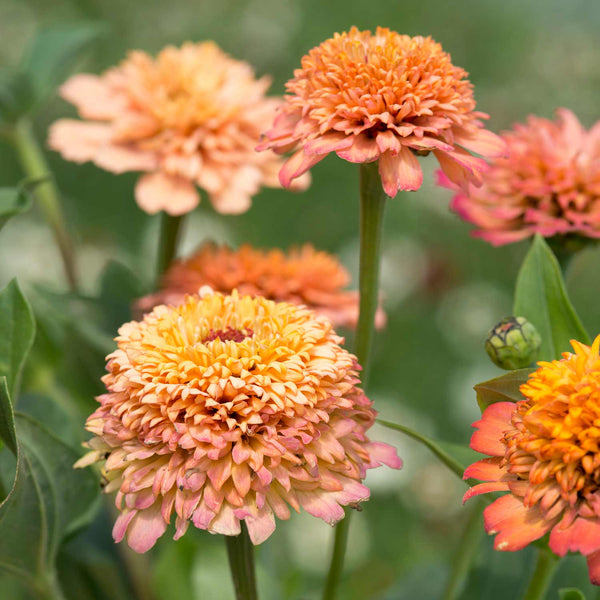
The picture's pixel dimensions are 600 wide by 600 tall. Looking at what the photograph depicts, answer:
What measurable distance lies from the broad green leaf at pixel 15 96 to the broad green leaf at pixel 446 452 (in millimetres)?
420

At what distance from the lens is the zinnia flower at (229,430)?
33cm

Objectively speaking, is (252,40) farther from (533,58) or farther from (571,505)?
(571,505)

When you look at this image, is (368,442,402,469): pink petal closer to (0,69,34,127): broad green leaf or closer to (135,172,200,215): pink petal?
(135,172,200,215): pink petal

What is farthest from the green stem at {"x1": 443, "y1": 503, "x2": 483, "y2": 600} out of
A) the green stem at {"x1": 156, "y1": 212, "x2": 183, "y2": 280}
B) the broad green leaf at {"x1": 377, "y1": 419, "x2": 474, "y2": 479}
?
the green stem at {"x1": 156, "y1": 212, "x2": 183, "y2": 280}

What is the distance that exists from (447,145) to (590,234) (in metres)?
0.17

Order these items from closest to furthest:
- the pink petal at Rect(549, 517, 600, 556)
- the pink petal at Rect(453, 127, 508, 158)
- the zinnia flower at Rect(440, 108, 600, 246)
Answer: the pink petal at Rect(549, 517, 600, 556) < the pink petal at Rect(453, 127, 508, 158) < the zinnia flower at Rect(440, 108, 600, 246)

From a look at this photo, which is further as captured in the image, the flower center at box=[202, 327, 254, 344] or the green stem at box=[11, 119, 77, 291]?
the green stem at box=[11, 119, 77, 291]

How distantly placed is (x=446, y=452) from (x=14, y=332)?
24 cm

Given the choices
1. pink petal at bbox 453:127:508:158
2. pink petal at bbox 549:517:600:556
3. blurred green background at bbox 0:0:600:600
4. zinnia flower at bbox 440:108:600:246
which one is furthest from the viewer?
blurred green background at bbox 0:0:600:600

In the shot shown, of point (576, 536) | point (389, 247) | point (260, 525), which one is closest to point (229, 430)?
point (260, 525)

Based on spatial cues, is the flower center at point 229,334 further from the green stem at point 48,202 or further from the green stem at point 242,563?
the green stem at point 48,202

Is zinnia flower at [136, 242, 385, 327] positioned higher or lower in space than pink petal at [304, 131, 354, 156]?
lower

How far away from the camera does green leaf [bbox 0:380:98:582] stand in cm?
43

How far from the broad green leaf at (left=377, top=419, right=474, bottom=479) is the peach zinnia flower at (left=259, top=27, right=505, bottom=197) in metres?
0.11
